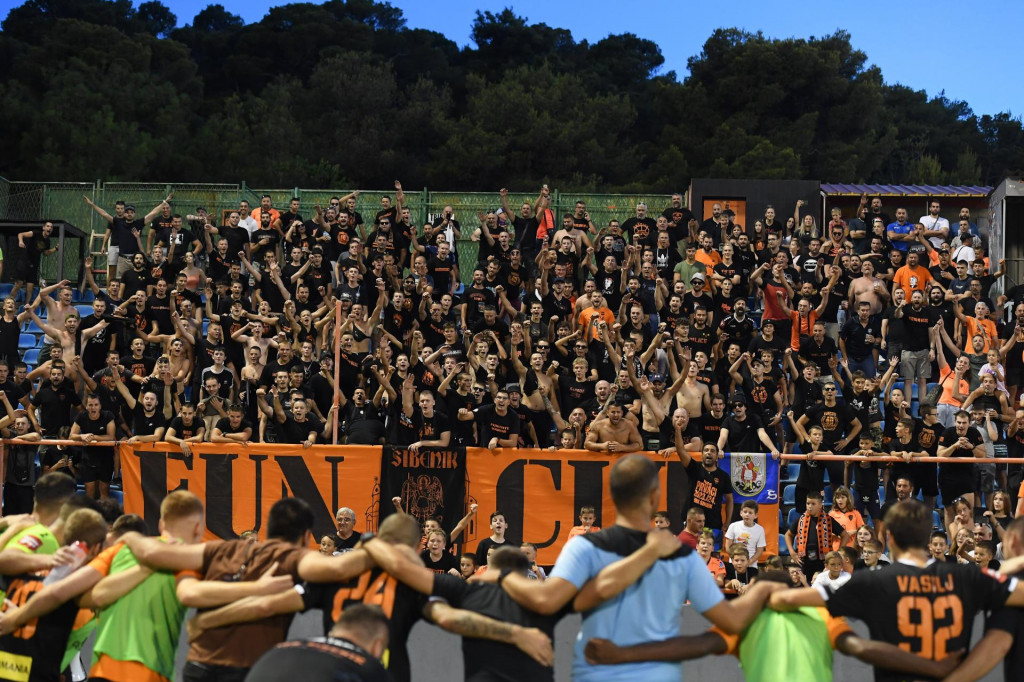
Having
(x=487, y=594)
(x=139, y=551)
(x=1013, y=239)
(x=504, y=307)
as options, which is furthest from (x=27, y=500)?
(x=1013, y=239)

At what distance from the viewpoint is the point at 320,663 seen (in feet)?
17.2

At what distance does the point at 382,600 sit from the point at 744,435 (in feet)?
33.0

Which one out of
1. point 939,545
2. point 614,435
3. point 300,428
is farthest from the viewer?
point 300,428

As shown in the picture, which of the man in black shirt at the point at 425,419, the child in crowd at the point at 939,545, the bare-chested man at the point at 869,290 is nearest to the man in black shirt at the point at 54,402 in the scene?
the man in black shirt at the point at 425,419

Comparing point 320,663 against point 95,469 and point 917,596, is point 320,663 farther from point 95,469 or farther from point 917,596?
point 95,469

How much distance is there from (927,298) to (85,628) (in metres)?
14.9

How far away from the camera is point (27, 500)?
14.9 m

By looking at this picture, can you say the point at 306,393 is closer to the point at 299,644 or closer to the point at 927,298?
the point at 927,298

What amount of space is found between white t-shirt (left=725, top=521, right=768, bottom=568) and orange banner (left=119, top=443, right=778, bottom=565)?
0.31 metres

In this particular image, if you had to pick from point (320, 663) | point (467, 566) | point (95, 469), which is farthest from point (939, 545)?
point (95, 469)

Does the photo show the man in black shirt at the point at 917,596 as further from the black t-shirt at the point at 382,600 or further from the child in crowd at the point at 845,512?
the child in crowd at the point at 845,512

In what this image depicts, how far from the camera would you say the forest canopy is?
154ft

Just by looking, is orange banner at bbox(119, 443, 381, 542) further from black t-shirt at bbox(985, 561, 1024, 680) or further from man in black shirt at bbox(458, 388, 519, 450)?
black t-shirt at bbox(985, 561, 1024, 680)

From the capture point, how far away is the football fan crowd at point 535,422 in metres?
6.04
